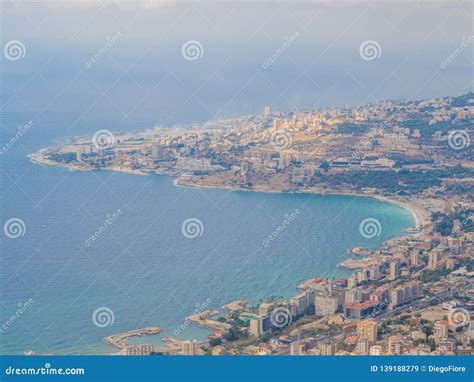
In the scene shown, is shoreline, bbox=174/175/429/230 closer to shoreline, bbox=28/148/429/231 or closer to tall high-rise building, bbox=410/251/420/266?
shoreline, bbox=28/148/429/231

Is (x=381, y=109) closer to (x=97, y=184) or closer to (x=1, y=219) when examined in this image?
(x=97, y=184)

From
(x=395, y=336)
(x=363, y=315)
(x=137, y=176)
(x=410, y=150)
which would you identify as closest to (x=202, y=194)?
(x=137, y=176)

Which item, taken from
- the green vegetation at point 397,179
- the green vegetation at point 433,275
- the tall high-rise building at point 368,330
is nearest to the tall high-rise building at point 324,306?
the tall high-rise building at point 368,330

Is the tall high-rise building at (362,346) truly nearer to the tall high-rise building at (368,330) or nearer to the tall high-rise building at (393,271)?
the tall high-rise building at (368,330)

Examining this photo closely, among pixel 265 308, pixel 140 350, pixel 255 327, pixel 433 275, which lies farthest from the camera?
pixel 433 275

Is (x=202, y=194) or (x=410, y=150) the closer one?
(x=202, y=194)

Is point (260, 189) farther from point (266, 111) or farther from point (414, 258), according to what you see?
point (414, 258)

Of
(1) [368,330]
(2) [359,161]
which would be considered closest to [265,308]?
(1) [368,330]
